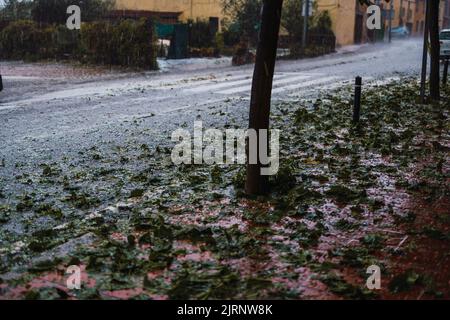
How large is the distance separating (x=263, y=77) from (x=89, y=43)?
1862cm

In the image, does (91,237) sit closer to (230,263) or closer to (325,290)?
(230,263)

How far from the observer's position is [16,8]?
29141 mm

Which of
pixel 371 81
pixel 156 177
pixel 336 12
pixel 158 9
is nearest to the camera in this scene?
pixel 156 177

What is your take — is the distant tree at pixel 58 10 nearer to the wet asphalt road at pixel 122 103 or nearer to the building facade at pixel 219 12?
the wet asphalt road at pixel 122 103

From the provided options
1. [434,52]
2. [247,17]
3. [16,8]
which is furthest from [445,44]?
[16,8]

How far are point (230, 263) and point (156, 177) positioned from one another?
9.17 feet

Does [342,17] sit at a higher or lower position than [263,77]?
higher

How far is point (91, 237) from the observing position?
482 cm

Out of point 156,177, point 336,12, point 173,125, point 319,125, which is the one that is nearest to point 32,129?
point 173,125

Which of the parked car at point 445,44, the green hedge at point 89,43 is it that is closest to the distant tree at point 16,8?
the green hedge at point 89,43

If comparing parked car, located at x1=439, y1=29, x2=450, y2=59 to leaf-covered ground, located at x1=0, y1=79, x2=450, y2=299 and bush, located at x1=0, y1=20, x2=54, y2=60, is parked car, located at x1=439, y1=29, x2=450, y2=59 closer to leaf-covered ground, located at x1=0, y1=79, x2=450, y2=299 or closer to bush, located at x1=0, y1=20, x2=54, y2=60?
bush, located at x1=0, y1=20, x2=54, y2=60

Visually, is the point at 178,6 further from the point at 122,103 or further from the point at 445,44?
the point at 122,103

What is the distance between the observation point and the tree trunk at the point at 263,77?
5.50m

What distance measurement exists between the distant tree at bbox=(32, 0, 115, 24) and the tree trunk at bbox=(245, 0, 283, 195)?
2523 centimetres
